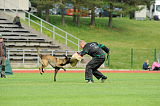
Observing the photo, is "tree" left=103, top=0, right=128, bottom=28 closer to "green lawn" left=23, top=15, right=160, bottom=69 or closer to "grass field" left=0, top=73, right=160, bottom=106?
"green lawn" left=23, top=15, right=160, bottom=69

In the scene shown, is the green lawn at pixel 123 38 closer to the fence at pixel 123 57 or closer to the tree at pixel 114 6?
the fence at pixel 123 57

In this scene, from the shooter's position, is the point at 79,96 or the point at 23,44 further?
the point at 23,44

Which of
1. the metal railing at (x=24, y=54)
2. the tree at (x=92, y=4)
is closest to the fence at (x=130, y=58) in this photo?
the metal railing at (x=24, y=54)

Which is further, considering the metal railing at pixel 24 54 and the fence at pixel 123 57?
the fence at pixel 123 57

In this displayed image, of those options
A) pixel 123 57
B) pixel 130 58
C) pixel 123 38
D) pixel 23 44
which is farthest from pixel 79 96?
pixel 123 38

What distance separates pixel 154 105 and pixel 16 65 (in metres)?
24.1

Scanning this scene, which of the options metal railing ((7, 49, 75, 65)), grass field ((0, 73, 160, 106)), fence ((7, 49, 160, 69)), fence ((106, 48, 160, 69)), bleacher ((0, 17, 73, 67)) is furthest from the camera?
fence ((106, 48, 160, 69))

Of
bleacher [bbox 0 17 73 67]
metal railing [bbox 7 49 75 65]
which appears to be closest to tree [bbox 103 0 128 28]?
bleacher [bbox 0 17 73 67]

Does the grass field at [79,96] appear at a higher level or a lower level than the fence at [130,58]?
higher

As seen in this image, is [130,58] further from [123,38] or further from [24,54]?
[123,38]

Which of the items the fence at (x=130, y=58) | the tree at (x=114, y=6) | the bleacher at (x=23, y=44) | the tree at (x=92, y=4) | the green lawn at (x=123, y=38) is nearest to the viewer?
the bleacher at (x=23, y=44)

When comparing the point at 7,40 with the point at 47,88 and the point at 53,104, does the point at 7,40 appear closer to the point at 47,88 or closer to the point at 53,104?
the point at 47,88

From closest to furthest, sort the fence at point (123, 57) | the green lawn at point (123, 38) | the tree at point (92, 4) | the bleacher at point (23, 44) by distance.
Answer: the bleacher at point (23, 44) < the fence at point (123, 57) < the green lawn at point (123, 38) < the tree at point (92, 4)

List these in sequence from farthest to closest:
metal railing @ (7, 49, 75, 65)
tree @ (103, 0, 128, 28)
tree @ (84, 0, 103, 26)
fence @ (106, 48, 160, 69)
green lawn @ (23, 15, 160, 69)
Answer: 1. tree @ (103, 0, 128, 28)
2. tree @ (84, 0, 103, 26)
3. green lawn @ (23, 15, 160, 69)
4. fence @ (106, 48, 160, 69)
5. metal railing @ (7, 49, 75, 65)
